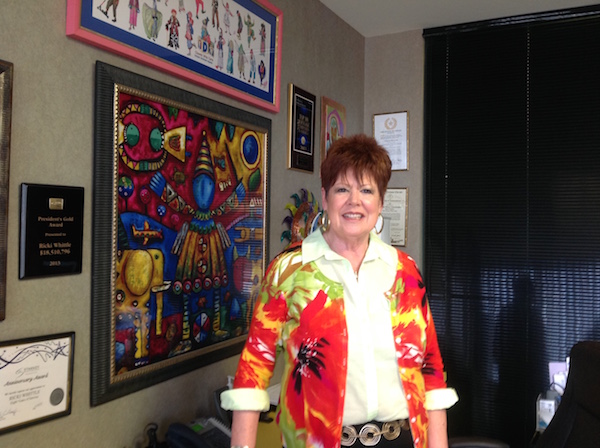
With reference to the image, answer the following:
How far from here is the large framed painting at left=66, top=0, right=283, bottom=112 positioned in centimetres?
148

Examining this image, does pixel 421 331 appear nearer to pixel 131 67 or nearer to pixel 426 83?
pixel 131 67

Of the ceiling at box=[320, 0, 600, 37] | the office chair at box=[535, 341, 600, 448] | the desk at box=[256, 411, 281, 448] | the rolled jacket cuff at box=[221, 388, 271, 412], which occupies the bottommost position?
the desk at box=[256, 411, 281, 448]

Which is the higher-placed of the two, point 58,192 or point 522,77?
point 522,77

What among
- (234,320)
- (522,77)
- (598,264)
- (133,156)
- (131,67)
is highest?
(522,77)

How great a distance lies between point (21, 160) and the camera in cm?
130

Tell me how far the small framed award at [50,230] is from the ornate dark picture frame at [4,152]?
5 cm

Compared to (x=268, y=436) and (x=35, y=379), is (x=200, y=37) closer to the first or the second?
(x=35, y=379)

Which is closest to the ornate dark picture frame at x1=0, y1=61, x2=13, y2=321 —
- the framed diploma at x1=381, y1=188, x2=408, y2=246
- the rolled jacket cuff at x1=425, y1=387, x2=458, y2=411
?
the rolled jacket cuff at x1=425, y1=387, x2=458, y2=411

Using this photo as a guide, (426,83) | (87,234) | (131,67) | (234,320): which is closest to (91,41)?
(131,67)

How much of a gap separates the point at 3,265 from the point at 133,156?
0.50 m

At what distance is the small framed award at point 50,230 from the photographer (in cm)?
130

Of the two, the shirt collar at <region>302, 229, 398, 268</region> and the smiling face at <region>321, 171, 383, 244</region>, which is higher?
the smiling face at <region>321, 171, 383, 244</region>

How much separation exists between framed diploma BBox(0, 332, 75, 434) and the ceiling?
2184 mm

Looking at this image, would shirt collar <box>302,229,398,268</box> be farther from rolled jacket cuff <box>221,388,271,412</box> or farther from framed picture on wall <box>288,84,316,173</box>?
framed picture on wall <box>288,84,316,173</box>
